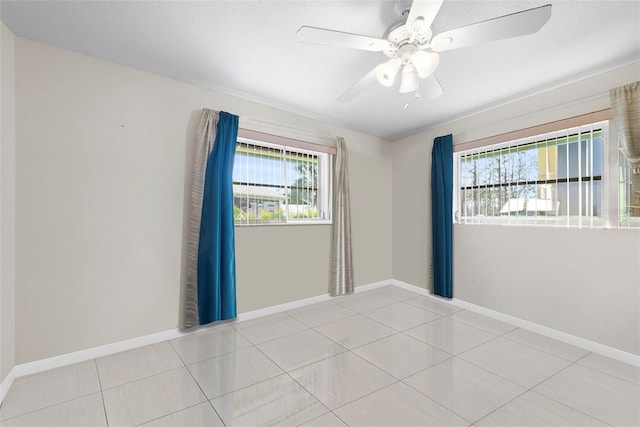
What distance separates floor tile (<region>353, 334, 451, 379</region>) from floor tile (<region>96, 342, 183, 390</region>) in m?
1.49

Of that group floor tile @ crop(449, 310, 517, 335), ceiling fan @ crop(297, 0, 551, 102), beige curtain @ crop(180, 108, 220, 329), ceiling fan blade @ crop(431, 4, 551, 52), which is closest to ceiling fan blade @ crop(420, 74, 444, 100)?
ceiling fan @ crop(297, 0, 551, 102)

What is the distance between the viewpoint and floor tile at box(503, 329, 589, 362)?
2273mm

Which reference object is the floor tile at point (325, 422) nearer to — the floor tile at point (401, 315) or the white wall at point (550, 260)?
the floor tile at point (401, 315)

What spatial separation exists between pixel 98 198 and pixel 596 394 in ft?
12.3

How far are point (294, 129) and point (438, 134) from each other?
73.5 inches

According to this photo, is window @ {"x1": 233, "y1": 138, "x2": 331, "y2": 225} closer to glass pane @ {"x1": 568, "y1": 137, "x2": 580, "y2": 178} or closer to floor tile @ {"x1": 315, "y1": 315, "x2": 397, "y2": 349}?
floor tile @ {"x1": 315, "y1": 315, "x2": 397, "y2": 349}

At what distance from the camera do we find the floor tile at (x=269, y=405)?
62.1 inches

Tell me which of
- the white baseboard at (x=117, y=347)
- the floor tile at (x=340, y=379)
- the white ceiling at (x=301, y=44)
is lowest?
the floor tile at (x=340, y=379)

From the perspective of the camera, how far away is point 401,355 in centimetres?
227

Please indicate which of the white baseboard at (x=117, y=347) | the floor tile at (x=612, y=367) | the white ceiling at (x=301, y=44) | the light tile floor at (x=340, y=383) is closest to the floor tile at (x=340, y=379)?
the light tile floor at (x=340, y=383)

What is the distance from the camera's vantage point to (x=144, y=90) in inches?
95.0

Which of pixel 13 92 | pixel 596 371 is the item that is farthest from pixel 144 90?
pixel 596 371

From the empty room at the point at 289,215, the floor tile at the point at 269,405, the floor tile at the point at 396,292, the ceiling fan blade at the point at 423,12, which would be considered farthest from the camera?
the floor tile at the point at 396,292

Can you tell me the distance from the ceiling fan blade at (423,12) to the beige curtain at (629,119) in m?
1.96
